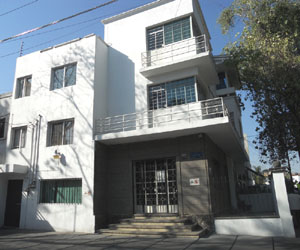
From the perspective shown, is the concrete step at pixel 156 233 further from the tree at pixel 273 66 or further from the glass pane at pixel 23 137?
the tree at pixel 273 66

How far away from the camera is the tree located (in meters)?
12.3

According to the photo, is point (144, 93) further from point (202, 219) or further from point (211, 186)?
point (202, 219)

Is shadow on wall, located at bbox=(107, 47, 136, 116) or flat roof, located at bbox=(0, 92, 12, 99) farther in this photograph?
flat roof, located at bbox=(0, 92, 12, 99)

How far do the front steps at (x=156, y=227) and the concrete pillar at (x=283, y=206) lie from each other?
2666 millimetres

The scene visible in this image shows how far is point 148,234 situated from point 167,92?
6.34 metres

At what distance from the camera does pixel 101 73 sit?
1273 cm

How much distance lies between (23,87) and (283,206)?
45.4ft

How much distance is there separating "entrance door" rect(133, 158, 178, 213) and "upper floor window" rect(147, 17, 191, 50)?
19.6 feet

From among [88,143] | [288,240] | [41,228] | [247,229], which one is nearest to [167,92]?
[88,143]

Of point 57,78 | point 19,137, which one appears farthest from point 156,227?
point 57,78

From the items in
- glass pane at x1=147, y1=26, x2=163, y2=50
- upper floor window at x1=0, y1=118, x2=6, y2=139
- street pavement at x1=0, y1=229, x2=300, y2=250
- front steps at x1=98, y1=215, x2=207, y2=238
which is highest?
glass pane at x1=147, y1=26, x2=163, y2=50

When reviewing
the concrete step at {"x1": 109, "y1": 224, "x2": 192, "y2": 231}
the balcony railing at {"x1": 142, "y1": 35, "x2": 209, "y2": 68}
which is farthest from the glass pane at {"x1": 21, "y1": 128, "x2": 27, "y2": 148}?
the balcony railing at {"x1": 142, "y1": 35, "x2": 209, "y2": 68}

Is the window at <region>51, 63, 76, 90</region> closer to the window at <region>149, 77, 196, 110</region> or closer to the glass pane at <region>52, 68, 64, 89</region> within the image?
the glass pane at <region>52, 68, 64, 89</region>

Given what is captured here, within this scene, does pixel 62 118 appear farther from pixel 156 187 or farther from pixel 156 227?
pixel 156 227
